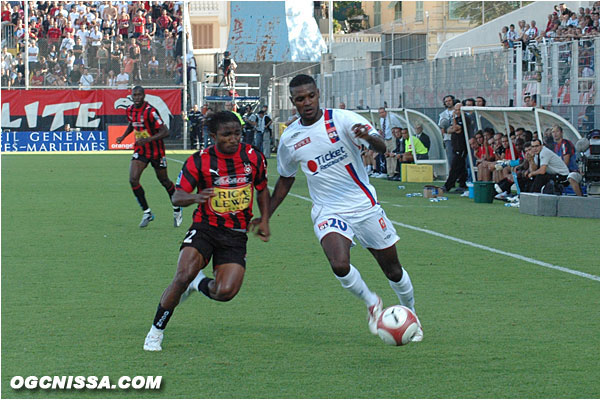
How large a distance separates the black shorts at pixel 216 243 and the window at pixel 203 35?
67.6m

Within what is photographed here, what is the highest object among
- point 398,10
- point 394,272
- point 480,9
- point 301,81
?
point 398,10

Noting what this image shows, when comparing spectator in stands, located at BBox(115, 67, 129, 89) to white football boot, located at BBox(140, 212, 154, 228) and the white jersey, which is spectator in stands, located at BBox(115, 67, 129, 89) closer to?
white football boot, located at BBox(140, 212, 154, 228)

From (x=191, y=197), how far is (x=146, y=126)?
813 centimetres

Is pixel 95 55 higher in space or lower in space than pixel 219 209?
higher

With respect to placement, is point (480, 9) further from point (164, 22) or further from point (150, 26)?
point (150, 26)

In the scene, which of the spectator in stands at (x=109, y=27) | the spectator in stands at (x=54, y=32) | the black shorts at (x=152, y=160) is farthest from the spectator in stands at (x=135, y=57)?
the black shorts at (x=152, y=160)

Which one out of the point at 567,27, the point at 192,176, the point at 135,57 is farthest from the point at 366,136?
the point at 135,57

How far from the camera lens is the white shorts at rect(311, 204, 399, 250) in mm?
7578

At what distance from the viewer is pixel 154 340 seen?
7.24 metres

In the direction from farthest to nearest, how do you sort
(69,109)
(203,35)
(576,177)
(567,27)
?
(203,35)
(69,109)
(567,27)
(576,177)

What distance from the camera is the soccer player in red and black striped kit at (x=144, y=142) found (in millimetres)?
15148

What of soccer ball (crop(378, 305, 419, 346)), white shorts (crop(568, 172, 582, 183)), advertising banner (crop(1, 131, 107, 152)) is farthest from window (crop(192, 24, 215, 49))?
soccer ball (crop(378, 305, 419, 346))

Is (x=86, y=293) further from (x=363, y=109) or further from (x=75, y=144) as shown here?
(x=75, y=144)

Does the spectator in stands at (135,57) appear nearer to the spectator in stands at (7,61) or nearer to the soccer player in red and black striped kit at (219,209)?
the spectator in stands at (7,61)
